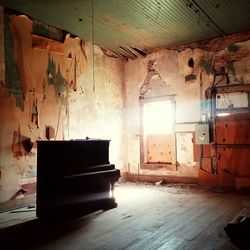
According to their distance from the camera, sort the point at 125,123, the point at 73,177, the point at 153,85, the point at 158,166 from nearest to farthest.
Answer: the point at 73,177
the point at 158,166
the point at 153,85
the point at 125,123

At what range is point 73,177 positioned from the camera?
4.48 meters

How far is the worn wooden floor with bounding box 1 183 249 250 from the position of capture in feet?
11.2

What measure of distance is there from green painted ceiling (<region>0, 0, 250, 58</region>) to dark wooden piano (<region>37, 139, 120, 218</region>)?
2604 millimetres

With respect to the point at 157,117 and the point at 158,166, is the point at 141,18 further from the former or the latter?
the point at 158,166

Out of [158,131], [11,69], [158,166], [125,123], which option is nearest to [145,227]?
[11,69]

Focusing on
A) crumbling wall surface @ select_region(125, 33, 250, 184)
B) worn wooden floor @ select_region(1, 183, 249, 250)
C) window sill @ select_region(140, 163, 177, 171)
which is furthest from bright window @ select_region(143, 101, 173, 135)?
worn wooden floor @ select_region(1, 183, 249, 250)

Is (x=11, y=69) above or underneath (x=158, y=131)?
above

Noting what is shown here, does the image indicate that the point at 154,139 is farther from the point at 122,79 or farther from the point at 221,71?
the point at 221,71

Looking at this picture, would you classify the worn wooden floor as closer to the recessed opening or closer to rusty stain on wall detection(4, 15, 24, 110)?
rusty stain on wall detection(4, 15, 24, 110)

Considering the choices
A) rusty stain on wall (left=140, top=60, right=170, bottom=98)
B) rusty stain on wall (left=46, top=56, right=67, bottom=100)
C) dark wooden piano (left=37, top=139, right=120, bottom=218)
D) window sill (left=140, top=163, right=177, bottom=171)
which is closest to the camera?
dark wooden piano (left=37, top=139, right=120, bottom=218)

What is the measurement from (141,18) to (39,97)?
2.67 metres

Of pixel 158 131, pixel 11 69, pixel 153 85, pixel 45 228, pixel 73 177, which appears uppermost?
pixel 153 85

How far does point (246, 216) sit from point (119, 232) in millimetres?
1669

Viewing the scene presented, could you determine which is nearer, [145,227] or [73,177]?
[145,227]
